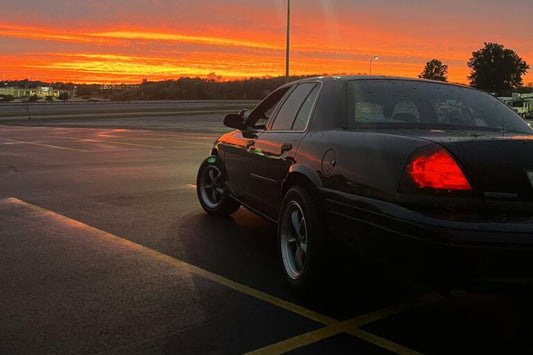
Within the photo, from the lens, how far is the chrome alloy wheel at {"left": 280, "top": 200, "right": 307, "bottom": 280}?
3981 millimetres

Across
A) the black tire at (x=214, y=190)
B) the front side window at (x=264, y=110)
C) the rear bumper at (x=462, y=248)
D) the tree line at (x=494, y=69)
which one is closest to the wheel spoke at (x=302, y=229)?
the rear bumper at (x=462, y=248)

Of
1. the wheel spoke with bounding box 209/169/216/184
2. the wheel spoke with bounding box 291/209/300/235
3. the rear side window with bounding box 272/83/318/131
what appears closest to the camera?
the wheel spoke with bounding box 291/209/300/235

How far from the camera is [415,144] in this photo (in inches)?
120

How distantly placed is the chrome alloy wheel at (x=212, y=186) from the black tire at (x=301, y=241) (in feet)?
7.38

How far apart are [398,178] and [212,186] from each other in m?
3.91

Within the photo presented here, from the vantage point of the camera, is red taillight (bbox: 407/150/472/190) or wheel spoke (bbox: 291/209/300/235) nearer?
red taillight (bbox: 407/150/472/190)

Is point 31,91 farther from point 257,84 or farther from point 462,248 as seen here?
point 462,248

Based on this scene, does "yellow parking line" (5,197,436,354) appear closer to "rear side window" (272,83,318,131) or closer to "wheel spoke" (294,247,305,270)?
"wheel spoke" (294,247,305,270)

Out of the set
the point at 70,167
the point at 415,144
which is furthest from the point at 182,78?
the point at 415,144

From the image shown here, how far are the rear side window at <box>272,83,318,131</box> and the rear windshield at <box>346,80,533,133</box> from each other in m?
0.49

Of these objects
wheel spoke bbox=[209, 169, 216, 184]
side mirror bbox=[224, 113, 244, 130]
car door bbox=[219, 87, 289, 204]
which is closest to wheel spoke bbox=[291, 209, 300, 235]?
car door bbox=[219, 87, 289, 204]

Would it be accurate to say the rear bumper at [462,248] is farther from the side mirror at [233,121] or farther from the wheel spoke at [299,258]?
the side mirror at [233,121]

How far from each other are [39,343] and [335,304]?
1.92 metres

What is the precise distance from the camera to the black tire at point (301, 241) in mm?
3643
